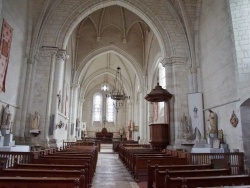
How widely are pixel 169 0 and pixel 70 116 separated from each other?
508 inches

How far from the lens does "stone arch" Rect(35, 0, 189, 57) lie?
40.9ft

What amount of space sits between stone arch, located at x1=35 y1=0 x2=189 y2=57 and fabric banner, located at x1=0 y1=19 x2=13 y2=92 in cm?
299

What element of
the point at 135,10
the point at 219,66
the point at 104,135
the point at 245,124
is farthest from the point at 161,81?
the point at 104,135

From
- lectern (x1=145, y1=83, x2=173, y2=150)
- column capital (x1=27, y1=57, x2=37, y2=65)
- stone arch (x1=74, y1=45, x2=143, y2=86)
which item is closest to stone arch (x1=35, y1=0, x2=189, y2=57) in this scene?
column capital (x1=27, y1=57, x2=37, y2=65)

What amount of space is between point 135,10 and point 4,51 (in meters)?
8.24

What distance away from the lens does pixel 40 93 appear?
A: 11477mm

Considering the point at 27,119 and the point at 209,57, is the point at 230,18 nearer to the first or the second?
the point at 209,57

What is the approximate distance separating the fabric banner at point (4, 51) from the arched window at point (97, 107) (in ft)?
81.8

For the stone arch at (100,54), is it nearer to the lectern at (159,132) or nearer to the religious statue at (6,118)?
the lectern at (159,132)

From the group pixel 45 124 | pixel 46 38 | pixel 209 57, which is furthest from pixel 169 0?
pixel 45 124

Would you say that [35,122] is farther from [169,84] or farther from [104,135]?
[104,135]

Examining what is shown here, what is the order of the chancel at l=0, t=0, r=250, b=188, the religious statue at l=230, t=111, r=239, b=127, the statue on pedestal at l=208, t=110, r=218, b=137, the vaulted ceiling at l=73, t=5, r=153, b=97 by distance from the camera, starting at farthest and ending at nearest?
the vaulted ceiling at l=73, t=5, r=153, b=97 → the statue on pedestal at l=208, t=110, r=218, b=137 → the religious statue at l=230, t=111, r=239, b=127 → the chancel at l=0, t=0, r=250, b=188

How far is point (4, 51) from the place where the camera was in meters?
8.91

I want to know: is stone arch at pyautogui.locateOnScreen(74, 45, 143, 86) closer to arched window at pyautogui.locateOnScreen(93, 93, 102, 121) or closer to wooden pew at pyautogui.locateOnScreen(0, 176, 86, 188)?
arched window at pyautogui.locateOnScreen(93, 93, 102, 121)
